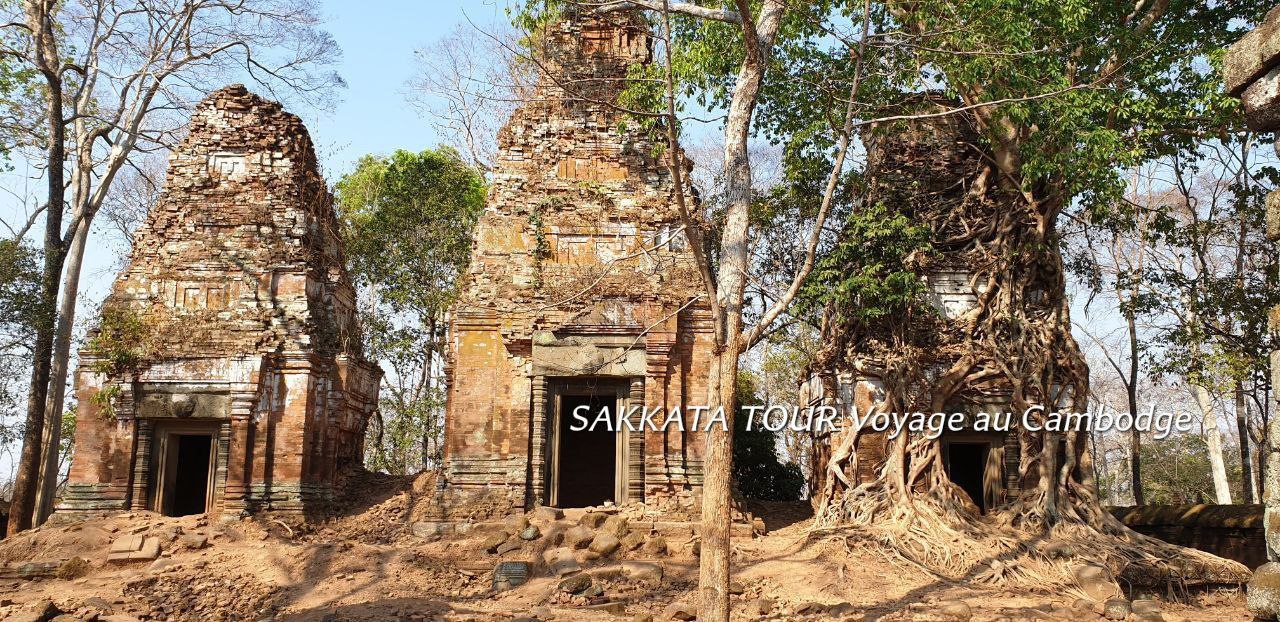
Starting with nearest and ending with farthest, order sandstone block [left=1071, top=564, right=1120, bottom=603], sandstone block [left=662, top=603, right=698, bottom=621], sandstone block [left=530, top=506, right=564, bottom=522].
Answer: sandstone block [left=662, top=603, right=698, bottom=621], sandstone block [left=1071, top=564, right=1120, bottom=603], sandstone block [left=530, top=506, right=564, bottom=522]

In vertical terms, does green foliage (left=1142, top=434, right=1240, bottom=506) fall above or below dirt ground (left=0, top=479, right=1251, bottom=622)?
above

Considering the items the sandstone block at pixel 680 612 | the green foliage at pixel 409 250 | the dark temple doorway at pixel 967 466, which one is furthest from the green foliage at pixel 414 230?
the sandstone block at pixel 680 612

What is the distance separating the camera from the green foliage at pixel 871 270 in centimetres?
1188

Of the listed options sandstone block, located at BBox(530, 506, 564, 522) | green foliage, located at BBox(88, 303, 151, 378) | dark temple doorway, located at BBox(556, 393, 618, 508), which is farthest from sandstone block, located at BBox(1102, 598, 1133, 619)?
green foliage, located at BBox(88, 303, 151, 378)

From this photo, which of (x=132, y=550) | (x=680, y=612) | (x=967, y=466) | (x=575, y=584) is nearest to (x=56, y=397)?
(x=132, y=550)

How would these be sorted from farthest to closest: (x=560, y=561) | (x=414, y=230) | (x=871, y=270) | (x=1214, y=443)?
1. (x=414, y=230)
2. (x=1214, y=443)
3. (x=871, y=270)
4. (x=560, y=561)

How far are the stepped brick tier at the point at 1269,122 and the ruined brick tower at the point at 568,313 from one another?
8353 millimetres

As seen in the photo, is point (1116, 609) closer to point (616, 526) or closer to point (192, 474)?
point (616, 526)

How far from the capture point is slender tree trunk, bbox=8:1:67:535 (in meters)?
12.9

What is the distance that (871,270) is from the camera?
12.0 m

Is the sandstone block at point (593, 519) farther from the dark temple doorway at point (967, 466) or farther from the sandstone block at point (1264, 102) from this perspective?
the sandstone block at point (1264, 102)

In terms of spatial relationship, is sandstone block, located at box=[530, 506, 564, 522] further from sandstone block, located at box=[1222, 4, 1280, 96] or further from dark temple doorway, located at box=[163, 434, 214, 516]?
sandstone block, located at box=[1222, 4, 1280, 96]

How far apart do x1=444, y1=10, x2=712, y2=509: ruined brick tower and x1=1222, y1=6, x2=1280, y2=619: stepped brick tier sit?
835 centimetres

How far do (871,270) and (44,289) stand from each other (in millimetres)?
11323
